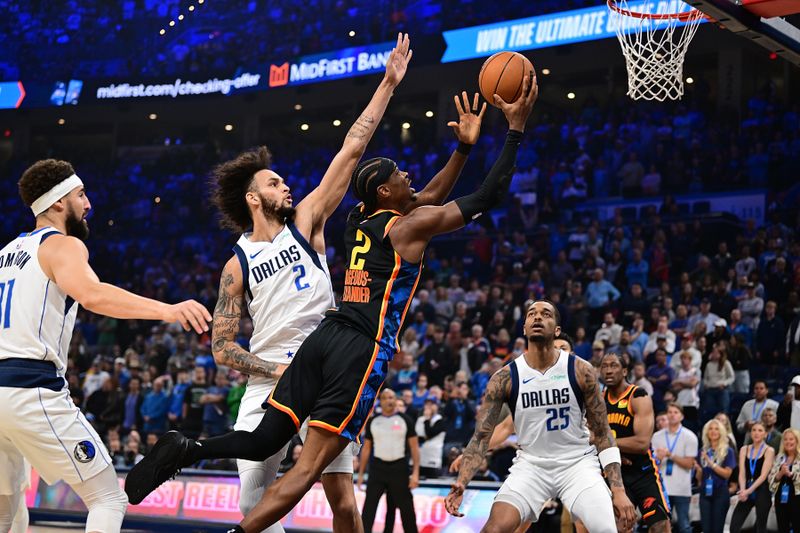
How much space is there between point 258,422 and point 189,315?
1.21 metres

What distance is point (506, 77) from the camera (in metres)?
5.77

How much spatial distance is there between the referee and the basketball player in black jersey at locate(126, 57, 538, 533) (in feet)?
20.6

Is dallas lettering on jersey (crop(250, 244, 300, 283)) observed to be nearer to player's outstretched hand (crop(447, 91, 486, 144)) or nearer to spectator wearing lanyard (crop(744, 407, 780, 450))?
player's outstretched hand (crop(447, 91, 486, 144))

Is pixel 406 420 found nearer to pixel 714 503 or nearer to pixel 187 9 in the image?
pixel 714 503


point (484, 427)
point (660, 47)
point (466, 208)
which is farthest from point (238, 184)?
point (660, 47)

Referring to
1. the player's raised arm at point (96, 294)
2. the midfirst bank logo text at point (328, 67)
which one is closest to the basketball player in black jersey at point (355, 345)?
the player's raised arm at point (96, 294)

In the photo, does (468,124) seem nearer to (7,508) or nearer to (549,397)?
(549,397)

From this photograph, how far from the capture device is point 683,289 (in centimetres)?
1459

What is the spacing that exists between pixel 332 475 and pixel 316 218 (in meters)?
1.50

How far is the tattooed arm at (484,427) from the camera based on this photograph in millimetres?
6242

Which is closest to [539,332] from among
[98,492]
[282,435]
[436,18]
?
[282,435]

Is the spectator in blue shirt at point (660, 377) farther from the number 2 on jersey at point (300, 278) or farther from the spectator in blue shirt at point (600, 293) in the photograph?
the number 2 on jersey at point (300, 278)

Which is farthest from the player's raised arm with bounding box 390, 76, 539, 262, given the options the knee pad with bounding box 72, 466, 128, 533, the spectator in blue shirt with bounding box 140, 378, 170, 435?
the spectator in blue shirt with bounding box 140, 378, 170, 435

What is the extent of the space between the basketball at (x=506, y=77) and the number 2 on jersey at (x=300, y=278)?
1502mm
